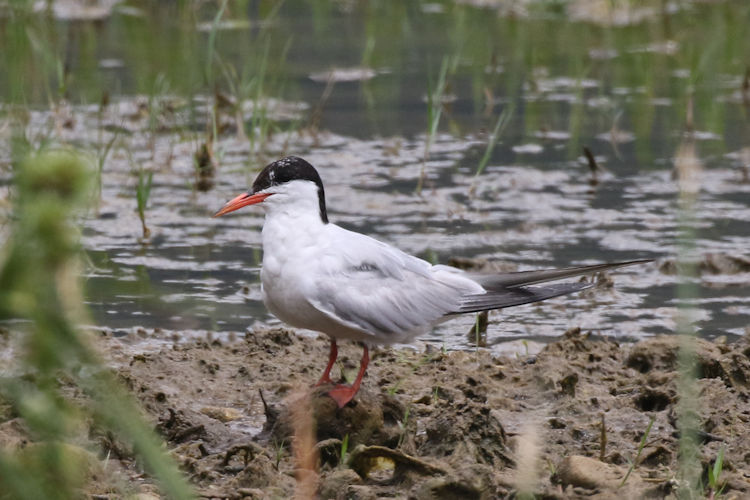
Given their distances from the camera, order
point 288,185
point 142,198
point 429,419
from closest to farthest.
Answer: point 429,419 → point 288,185 → point 142,198

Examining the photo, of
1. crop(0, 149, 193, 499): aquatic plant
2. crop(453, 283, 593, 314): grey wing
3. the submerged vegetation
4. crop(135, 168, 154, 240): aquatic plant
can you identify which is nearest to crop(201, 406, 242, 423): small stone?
the submerged vegetation

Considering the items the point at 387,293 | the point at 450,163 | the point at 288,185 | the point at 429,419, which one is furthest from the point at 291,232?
the point at 450,163

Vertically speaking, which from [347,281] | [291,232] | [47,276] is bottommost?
[347,281]

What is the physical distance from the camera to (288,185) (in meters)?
4.04

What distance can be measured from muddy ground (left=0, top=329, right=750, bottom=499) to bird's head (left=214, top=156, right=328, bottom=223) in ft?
2.16

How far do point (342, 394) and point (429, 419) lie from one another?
0.36 metres

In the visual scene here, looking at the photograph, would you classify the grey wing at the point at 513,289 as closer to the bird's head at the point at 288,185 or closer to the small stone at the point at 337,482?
the bird's head at the point at 288,185

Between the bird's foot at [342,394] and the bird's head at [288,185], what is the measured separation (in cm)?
71

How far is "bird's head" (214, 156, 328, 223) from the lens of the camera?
402 cm

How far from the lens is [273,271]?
3.78 meters

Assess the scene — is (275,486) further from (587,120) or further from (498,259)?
(587,120)

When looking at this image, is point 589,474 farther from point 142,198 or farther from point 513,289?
point 142,198

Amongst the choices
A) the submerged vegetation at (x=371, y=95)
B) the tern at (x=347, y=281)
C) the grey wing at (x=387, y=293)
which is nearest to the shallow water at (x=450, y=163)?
the submerged vegetation at (x=371, y=95)

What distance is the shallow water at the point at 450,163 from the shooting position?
5453 millimetres
